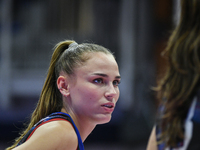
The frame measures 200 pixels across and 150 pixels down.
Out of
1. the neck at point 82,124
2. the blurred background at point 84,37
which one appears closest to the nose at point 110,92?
the neck at point 82,124

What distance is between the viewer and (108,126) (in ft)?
21.9

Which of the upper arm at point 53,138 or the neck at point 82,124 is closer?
the upper arm at point 53,138

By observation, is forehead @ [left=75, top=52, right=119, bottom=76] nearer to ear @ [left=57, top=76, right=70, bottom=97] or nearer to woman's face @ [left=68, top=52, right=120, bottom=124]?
woman's face @ [left=68, top=52, right=120, bottom=124]

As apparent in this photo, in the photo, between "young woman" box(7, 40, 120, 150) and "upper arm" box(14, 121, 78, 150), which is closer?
"upper arm" box(14, 121, 78, 150)

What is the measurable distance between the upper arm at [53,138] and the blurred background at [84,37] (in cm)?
542

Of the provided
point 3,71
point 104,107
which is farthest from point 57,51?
point 3,71

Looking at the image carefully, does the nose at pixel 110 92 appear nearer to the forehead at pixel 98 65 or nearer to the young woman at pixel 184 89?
the forehead at pixel 98 65

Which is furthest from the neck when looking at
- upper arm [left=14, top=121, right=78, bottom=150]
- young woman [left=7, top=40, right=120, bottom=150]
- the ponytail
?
upper arm [left=14, top=121, right=78, bottom=150]

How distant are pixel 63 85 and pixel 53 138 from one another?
52cm

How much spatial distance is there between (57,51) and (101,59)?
0.40 m

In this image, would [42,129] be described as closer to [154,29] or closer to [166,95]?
[166,95]

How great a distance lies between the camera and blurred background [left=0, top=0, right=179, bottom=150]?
761 centimetres

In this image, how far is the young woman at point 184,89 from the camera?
139 cm

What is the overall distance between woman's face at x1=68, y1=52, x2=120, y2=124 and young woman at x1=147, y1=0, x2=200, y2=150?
2.54 feet
